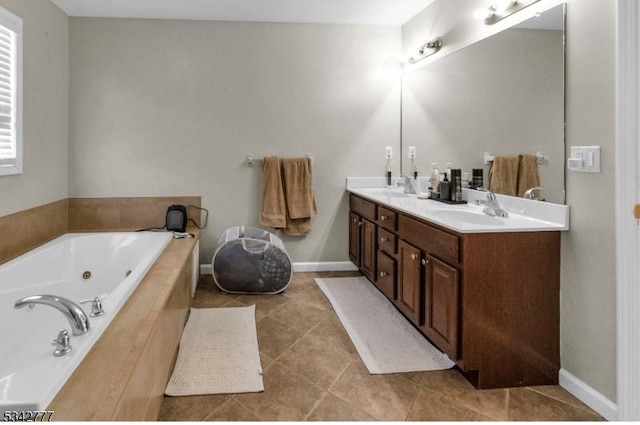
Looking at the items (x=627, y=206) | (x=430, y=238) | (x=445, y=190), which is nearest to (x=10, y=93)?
(x=430, y=238)

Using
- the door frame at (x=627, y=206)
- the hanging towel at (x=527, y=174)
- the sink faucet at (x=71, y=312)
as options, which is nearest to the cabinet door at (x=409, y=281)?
the hanging towel at (x=527, y=174)

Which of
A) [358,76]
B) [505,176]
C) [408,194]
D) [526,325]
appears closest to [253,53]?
[358,76]

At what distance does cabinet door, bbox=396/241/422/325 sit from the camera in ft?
9.03

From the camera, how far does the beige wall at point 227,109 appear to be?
4129 millimetres

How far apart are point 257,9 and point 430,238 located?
2.61m

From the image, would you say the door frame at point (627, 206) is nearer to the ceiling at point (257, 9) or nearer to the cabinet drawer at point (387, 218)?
the cabinet drawer at point (387, 218)

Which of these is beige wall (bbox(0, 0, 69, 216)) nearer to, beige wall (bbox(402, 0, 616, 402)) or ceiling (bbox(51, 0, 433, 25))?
ceiling (bbox(51, 0, 433, 25))

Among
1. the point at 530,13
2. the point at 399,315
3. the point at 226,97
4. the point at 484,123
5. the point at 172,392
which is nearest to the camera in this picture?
the point at 172,392

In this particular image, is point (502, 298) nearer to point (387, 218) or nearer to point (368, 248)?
point (387, 218)

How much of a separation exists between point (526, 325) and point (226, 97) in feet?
10.6

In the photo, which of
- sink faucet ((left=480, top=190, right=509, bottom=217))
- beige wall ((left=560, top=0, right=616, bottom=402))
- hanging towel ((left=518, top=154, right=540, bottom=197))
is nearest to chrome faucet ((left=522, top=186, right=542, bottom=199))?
hanging towel ((left=518, top=154, right=540, bottom=197))

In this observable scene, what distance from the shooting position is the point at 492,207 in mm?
2764

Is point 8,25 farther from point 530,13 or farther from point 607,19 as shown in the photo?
point 607,19

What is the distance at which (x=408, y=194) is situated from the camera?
13.4ft
